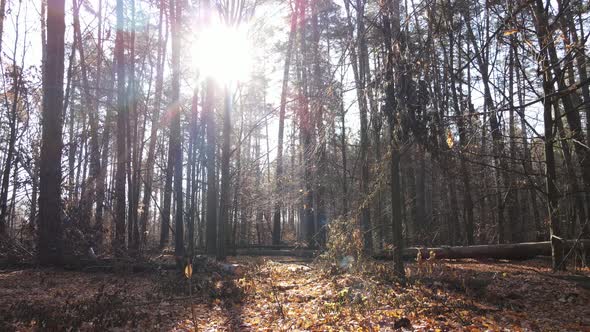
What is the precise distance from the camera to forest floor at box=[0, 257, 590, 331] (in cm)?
500

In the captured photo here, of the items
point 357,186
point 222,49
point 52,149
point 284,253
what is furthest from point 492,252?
point 52,149

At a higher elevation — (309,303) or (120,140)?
(120,140)

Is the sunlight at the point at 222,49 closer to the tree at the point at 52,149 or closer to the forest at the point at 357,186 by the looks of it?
the forest at the point at 357,186

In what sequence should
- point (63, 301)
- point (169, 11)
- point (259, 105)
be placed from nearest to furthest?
1. point (63, 301)
2. point (169, 11)
3. point (259, 105)

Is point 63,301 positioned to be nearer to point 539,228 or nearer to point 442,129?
point 442,129

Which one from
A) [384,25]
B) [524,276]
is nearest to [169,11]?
[384,25]

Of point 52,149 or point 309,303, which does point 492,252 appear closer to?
point 309,303

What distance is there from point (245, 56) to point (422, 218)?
11.1m

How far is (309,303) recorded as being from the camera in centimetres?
Answer: 643

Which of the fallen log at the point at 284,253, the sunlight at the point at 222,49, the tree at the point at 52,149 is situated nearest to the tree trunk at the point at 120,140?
the tree at the point at 52,149

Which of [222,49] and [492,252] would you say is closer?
[492,252]

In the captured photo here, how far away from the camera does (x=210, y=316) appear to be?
234 inches

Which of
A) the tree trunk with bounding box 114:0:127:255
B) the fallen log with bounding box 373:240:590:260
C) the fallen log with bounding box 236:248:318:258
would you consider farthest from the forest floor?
the fallen log with bounding box 236:248:318:258

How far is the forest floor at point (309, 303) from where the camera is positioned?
500cm
